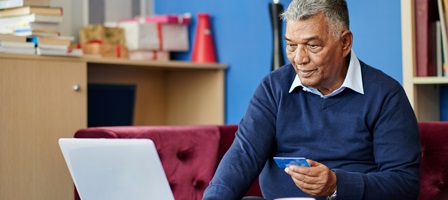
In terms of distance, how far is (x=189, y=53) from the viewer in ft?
12.0

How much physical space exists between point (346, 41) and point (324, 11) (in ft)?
0.38

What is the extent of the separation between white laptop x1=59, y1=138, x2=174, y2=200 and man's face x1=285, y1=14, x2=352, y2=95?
0.52 metres

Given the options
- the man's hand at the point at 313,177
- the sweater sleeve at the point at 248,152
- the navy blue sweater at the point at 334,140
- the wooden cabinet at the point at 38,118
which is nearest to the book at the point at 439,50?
the navy blue sweater at the point at 334,140

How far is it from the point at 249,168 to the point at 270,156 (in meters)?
0.13

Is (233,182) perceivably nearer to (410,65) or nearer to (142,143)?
(142,143)

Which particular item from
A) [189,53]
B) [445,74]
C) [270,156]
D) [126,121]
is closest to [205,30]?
[189,53]

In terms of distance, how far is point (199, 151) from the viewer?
2.51m

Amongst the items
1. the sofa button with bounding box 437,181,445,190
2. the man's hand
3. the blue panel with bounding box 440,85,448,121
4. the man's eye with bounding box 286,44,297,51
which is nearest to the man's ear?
the man's eye with bounding box 286,44,297,51

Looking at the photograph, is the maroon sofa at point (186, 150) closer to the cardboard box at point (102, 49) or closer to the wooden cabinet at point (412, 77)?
the wooden cabinet at point (412, 77)

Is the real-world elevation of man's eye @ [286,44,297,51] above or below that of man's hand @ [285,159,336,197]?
above

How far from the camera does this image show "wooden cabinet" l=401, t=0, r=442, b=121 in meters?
2.51

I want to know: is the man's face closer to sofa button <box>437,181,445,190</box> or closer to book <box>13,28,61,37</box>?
sofa button <box>437,181,445,190</box>

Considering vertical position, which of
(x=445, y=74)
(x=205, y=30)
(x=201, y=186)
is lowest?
(x=201, y=186)

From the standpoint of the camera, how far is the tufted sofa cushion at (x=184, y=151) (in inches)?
94.8
